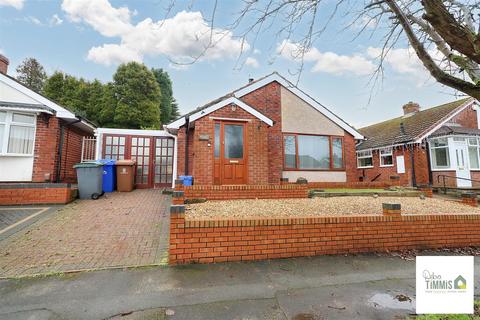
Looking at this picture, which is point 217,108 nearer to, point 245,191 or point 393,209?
point 245,191

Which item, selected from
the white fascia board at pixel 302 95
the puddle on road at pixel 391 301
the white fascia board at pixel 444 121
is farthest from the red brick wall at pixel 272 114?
A: the white fascia board at pixel 444 121

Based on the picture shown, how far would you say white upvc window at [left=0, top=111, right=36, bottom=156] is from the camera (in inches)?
314

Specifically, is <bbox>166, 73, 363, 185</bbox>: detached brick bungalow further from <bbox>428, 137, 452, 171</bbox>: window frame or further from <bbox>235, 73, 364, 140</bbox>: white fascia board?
<bbox>428, 137, 452, 171</bbox>: window frame

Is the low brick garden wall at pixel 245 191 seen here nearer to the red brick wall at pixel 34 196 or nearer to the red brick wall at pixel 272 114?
the red brick wall at pixel 272 114

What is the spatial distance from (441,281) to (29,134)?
11.9m

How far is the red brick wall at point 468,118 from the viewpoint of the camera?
15.4 metres

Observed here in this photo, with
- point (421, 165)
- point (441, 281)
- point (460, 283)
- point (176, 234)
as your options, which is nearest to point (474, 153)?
point (421, 165)

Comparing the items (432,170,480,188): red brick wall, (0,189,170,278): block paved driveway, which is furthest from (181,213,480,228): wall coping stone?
(432,170,480,188): red brick wall

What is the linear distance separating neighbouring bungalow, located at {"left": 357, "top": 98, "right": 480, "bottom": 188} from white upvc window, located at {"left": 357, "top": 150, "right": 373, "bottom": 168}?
3.90ft

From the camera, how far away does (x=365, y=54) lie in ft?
14.2

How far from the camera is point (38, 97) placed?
8.70 m

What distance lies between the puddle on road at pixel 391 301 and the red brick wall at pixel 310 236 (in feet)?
4.19

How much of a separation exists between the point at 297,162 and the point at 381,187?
13.0ft

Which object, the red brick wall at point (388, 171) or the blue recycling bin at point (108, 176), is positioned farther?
the red brick wall at point (388, 171)
